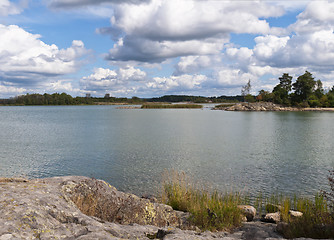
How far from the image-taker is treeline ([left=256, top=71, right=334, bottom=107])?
5472 inches

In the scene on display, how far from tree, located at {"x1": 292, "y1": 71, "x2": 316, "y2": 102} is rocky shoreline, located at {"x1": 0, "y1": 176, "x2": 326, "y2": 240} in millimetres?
147522

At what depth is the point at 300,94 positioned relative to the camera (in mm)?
142875

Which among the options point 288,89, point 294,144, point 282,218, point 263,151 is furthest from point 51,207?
point 288,89

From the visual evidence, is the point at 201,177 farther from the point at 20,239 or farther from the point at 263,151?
the point at 20,239

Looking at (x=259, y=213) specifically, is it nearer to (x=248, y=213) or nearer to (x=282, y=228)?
(x=248, y=213)

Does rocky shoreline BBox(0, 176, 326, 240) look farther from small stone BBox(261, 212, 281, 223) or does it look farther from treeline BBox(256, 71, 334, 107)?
treeline BBox(256, 71, 334, 107)

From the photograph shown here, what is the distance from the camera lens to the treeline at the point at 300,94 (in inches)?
5472

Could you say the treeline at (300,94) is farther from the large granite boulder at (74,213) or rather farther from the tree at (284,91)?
the large granite boulder at (74,213)

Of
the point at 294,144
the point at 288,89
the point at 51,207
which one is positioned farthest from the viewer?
the point at 288,89

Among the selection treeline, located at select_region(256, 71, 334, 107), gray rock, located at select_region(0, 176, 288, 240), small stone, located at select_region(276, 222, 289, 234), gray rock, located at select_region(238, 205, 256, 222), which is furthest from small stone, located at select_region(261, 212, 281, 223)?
treeline, located at select_region(256, 71, 334, 107)

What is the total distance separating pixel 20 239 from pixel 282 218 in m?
10.5

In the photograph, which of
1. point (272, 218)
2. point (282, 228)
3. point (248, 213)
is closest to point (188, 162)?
point (248, 213)

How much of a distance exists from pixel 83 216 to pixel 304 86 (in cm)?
15346

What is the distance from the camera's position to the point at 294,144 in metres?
36.9
